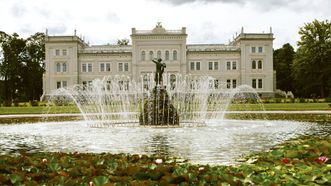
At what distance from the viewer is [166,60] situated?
62.8 metres

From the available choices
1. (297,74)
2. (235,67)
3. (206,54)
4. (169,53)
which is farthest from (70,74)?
(297,74)

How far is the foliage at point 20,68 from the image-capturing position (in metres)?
65.9

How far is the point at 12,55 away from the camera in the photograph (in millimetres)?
66125

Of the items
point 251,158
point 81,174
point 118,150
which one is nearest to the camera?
point 81,174

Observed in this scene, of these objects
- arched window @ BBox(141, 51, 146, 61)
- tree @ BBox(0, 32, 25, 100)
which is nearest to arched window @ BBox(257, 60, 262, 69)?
arched window @ BBox(141, 51, 146, 61)

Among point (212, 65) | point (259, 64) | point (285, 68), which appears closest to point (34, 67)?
point (212, 65)

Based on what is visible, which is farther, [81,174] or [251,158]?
[251,158]

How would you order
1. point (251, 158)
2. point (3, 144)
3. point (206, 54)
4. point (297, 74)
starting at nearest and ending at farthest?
point (251, 158) → point (3, 144) → point (297, 74) → point (206, 54)

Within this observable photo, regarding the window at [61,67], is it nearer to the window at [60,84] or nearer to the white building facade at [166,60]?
the white building facade at [166,60]

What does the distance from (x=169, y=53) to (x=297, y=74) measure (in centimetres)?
1746

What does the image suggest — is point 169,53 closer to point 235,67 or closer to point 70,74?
point 235,67

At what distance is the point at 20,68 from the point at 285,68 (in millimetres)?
40048

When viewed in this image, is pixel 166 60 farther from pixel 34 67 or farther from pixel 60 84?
pixel 34 67

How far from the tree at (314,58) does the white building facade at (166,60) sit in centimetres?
513
